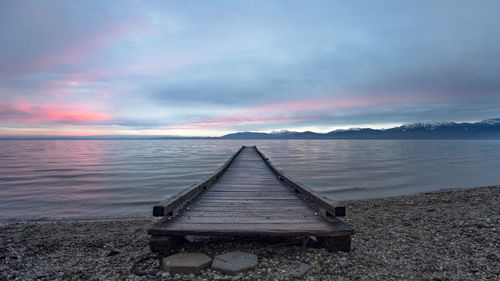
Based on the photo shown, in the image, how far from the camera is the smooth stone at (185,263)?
3.77 metres

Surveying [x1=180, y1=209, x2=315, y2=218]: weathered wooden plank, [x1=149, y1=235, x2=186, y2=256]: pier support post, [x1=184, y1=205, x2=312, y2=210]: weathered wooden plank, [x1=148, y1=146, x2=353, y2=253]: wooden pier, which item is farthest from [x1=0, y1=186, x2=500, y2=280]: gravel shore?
[x1=184, y1=205, x2=312, y2=210]: weathered wooden plank

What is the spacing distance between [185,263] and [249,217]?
1.65 metres

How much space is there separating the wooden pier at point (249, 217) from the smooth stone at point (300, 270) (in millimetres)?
494

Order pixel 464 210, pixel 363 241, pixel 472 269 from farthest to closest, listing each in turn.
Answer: pixel 464 210 < pixel 363 241 < pixel 472 269

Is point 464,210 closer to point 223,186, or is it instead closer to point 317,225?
point 317,225

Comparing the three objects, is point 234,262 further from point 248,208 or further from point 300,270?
point 248,208

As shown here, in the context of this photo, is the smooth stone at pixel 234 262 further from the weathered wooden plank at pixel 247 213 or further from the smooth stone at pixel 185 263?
the weathered wooden plank at pixel 247 213

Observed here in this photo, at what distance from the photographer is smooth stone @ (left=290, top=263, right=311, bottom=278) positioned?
147 inches

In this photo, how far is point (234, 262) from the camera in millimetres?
3943

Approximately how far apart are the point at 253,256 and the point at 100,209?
927 cm

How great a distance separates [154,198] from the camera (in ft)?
40.5

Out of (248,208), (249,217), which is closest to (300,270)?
(249,217)

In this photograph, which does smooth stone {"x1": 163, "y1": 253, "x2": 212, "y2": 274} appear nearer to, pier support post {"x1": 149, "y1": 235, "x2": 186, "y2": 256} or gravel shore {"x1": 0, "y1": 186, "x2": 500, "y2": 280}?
gravel shore {"x1": 0, "y1": 186, "x2": 500, "y2": 280}

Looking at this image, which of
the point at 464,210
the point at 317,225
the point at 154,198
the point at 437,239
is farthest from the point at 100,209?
the point at 464,210
